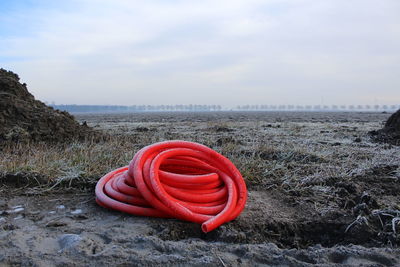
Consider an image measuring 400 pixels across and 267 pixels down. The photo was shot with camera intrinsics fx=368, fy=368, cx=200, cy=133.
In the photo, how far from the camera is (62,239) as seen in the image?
276cm

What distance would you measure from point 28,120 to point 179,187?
4.79 m

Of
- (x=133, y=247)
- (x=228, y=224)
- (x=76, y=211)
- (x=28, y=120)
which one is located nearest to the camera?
(x=133, y=247)

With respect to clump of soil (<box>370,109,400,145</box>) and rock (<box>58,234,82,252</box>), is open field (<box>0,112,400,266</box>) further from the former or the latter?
clump of soil (<box>370,109,400,145</box>)

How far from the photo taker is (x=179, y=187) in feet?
11.6

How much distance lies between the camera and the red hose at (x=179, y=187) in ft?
10.5

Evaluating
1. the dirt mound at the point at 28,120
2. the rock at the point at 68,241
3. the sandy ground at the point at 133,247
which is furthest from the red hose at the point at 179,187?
the dirt mound at the point at 28,120

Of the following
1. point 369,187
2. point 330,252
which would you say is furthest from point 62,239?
point 369,187

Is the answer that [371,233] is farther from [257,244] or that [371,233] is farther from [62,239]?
[62,239]

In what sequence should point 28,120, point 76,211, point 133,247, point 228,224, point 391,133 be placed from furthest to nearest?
point 391,133
point 28,120
point 76,211
point 228,224
point 133,247

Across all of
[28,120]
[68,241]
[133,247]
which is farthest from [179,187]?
[28,120]

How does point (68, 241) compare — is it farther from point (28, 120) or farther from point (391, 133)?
point (391, 133)

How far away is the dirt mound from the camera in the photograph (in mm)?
6688

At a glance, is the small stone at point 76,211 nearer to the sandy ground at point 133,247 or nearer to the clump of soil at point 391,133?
the sandy ground at point 133,247

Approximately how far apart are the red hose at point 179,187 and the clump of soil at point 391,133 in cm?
571
